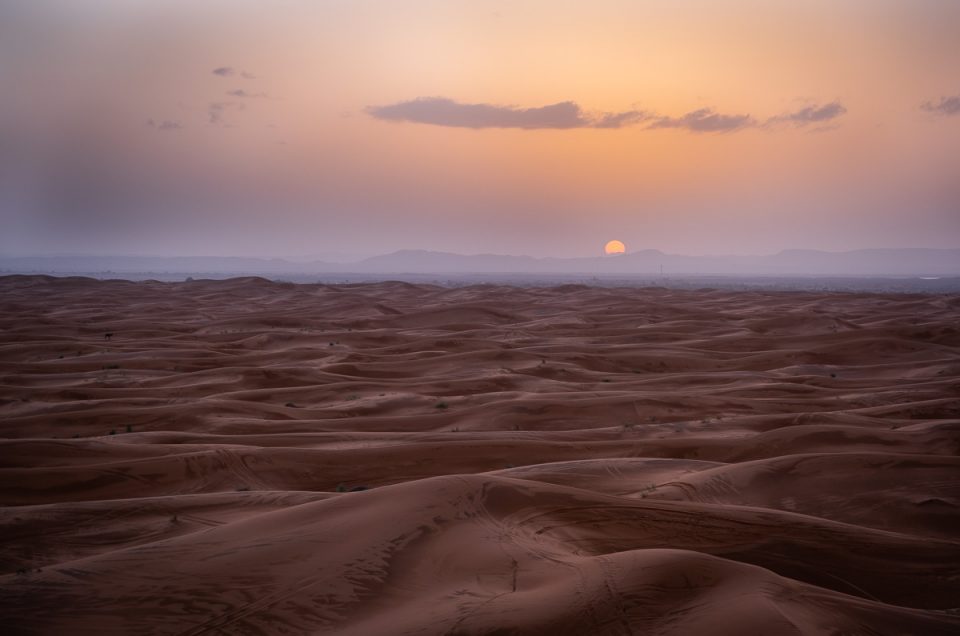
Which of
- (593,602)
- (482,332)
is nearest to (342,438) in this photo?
(593,602)

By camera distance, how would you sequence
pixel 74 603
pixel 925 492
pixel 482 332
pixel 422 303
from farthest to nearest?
pixel 422 303 < pixel 482 332 < pixel 925 492 < pixel 74 603

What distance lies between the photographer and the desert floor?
323 cm

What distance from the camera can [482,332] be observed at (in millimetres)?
20562

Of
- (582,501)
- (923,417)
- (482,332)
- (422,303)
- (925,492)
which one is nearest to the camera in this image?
(582,501)

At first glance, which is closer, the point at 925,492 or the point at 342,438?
the point at 925,492

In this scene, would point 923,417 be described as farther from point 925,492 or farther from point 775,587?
point 775,587

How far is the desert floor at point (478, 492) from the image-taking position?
3.23 m

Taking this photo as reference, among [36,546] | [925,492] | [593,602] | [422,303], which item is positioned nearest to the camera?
[593,602]

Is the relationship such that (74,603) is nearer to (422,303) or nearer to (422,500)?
(422,500)

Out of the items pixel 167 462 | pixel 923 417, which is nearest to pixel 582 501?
pixel 167 462

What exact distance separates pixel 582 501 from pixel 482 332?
15922mm

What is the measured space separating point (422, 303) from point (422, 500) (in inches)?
1165

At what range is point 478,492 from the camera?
4.57 meters

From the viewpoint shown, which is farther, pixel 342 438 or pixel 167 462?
pixel 342 438
